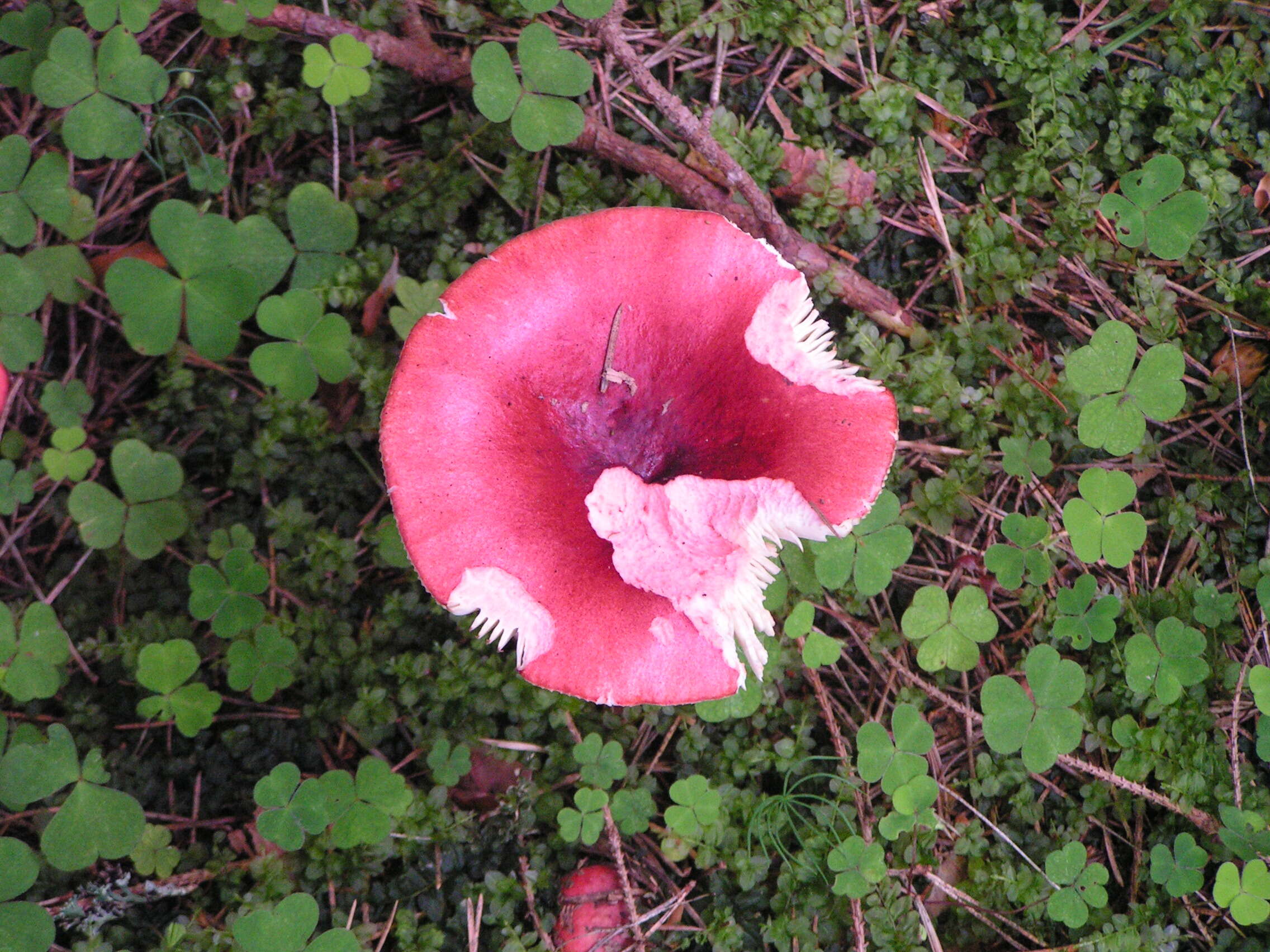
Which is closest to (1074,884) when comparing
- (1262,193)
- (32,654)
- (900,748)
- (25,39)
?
(900,748)

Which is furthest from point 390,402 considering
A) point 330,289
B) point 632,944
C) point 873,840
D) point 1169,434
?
point 1169,434

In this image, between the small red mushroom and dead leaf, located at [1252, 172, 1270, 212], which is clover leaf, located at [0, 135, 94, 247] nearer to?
the small red mushroom

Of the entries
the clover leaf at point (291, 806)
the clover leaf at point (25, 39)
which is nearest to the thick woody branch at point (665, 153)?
the clover leaf at point (25, 39)

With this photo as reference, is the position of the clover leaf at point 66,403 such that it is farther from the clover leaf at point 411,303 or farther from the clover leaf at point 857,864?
the clover leaf at point 857,864

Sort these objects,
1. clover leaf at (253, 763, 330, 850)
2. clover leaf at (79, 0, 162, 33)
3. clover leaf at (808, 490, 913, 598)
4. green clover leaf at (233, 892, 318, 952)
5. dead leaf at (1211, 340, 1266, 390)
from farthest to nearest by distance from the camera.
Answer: dead leaf at (1211, 340, 1266, 390)
clover leaf at (79, 0, 162, 33)
clover leaf at (808, 490, 913, 598)
clover leaf at (253, 763, 330, 850)
green clover leaf at (233, 892, 318, 952)

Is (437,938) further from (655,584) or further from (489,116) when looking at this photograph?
(489,116)

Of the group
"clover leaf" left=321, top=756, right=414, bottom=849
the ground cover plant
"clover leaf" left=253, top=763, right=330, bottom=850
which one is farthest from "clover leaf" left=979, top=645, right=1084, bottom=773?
"clover leaf" left=253, top=763, right=330, bottom=850
